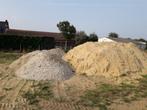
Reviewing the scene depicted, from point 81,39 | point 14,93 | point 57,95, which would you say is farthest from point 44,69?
point 81,39

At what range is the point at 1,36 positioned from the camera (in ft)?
113

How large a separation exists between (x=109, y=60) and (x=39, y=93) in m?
3.65

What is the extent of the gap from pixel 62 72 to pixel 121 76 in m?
2.18

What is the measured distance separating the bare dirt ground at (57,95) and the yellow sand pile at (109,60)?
0.62 m

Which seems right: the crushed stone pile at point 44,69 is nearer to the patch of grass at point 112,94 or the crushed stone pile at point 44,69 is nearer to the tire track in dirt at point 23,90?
the tire track in dirt at point 23,90

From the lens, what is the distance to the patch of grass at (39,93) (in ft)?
37.4

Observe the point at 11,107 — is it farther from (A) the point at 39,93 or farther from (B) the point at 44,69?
(B) the point at 44,69

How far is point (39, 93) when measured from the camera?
39.4 feet

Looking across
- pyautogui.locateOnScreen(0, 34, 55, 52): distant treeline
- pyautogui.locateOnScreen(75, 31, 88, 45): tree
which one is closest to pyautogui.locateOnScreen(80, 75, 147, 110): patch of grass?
pyautogui.locateOnScreen(0, 34, 55, 52): distant treeline

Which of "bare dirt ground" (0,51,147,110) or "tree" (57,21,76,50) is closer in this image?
"bare dirt ground" (0,51,147,110)

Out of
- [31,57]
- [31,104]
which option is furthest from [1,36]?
[31,104]

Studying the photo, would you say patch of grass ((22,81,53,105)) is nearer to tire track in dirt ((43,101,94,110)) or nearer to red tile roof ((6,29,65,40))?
tire track in dirt ((43,101,94,110))

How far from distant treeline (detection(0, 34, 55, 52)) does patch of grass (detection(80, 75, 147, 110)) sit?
22457mm

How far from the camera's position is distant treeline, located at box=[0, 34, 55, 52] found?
3478 cm
